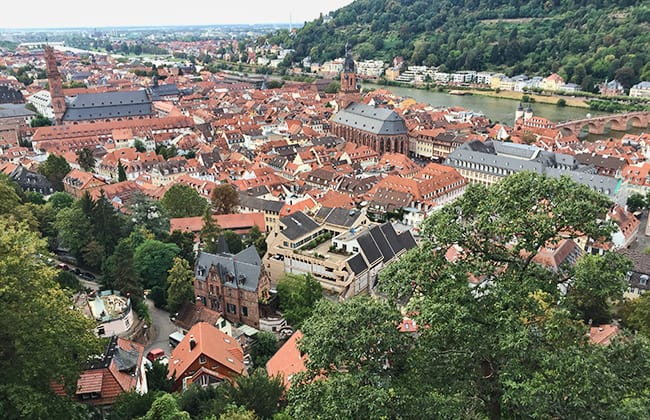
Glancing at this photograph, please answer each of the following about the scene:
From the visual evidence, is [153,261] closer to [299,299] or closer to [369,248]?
[299,299]

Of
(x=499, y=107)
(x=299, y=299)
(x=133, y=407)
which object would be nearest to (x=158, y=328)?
(x=299, y=299)

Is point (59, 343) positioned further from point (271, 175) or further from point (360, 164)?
point (360, 164)

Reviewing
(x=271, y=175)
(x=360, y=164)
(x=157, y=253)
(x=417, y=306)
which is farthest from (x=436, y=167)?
(x=417, y=306)

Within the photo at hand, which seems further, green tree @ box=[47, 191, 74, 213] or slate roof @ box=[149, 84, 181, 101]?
slate roof @ box=[149, 84, 181, 101]

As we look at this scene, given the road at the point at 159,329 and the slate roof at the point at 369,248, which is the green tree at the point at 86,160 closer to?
the road at the point at 159,329

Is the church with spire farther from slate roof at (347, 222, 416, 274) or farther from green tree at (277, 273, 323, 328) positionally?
green tree at (277, 273, 323, 328)

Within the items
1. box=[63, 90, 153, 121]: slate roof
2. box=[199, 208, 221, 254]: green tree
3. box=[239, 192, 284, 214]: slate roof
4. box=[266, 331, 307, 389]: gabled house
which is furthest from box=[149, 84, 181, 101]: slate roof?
box=[266, 331, 307, 389]: gabled house

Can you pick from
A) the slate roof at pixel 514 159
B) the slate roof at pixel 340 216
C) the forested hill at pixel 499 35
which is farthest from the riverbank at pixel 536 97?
the slate roof at pixel 340 216

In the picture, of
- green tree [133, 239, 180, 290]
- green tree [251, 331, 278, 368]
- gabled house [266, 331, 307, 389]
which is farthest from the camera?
green tree [133, 239, 180, 290]
